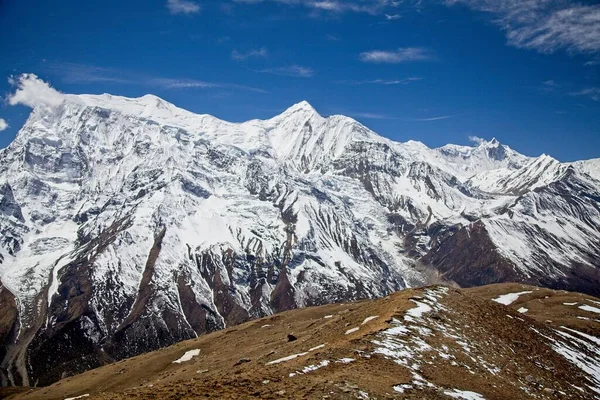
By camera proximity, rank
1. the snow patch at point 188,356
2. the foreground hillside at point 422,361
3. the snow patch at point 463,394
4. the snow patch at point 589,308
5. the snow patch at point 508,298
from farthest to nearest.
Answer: the snow patch at point 508,298 < the snow patch at point 589,308 < the snow patch at point 188,356 < the snow patch at point 463,394 < the foreground hillside at point 422,361

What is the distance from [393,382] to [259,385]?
29.0 ft

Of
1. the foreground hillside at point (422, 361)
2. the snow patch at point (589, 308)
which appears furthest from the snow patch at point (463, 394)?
the snow patch at point (589, 308)

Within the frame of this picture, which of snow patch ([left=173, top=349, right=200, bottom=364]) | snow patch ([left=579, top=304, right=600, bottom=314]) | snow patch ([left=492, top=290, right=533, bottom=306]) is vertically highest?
snow patch ([left=173, top=349, right=200, bottom=364])

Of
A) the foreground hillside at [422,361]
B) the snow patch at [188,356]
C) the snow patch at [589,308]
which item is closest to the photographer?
the foreground hillside at [422,361]

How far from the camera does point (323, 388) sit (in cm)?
2966

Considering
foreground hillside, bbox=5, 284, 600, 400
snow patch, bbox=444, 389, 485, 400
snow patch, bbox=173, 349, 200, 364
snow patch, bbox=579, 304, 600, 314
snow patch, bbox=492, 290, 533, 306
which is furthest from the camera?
snow patch, bbox=492, 290, 533, 306

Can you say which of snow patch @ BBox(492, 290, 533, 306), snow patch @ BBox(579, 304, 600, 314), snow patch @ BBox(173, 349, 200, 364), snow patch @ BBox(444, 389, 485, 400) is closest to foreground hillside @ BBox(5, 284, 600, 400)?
snow patch @ BBox(444, 389, 485, 400)

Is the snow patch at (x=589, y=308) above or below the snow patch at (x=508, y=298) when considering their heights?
below

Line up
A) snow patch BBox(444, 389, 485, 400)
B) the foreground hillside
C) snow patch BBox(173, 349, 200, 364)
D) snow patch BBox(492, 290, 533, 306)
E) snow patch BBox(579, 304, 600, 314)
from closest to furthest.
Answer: the foreground hillside < snow patch BBox(444, 389, 485, 400) < snow patch BBox(173, 349, 200, 364) < snow patch BBox(579, 304, 600, 314) < snow patch BBox(492, 290, 533, 306)

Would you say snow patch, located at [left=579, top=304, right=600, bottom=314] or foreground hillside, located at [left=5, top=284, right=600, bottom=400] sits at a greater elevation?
foreground hillside, located at [left=5, top=284, right=600, bottom=400]

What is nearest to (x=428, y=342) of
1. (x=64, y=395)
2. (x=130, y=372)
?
(x=130, y=372)

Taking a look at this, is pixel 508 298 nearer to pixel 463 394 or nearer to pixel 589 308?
pixel 589 308

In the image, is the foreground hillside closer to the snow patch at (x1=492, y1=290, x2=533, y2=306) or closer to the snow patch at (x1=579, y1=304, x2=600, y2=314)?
the snow patch at (x1=579, y1=304, x2=600, y2=314)

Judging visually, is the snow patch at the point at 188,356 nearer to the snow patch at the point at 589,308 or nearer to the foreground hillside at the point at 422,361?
the foreground hillside at the point at 422,361
